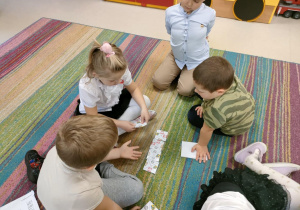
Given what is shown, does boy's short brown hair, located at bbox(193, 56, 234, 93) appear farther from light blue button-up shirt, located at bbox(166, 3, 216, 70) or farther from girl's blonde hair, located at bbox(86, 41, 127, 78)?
light blue button-up shirt, located at bbox(166, 3, 216, 70)

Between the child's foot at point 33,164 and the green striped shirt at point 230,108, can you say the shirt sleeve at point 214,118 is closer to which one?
the green striped shirt at point 230,108

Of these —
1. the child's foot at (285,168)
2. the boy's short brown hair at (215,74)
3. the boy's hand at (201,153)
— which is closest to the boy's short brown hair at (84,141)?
the boy's short brown hair at (215,74)

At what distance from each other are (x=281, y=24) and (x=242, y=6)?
550mm

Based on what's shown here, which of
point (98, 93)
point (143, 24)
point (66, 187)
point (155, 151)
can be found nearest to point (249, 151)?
point (155, 151)

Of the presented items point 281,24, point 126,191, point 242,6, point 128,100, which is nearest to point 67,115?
point 128,100

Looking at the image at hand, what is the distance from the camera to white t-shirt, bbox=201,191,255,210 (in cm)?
73

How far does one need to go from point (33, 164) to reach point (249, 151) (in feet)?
4.49

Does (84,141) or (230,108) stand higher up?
(84,141)

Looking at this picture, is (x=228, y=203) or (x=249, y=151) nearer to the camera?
(x=228, y=203)

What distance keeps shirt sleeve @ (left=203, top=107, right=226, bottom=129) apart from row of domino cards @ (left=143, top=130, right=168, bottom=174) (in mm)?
386

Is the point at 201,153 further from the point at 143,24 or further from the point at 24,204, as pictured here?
the point at 143,24

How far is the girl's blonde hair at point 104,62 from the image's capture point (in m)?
1.06

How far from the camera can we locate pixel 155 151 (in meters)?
1.44

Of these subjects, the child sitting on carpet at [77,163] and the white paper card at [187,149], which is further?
the white paper card at [187,149]
